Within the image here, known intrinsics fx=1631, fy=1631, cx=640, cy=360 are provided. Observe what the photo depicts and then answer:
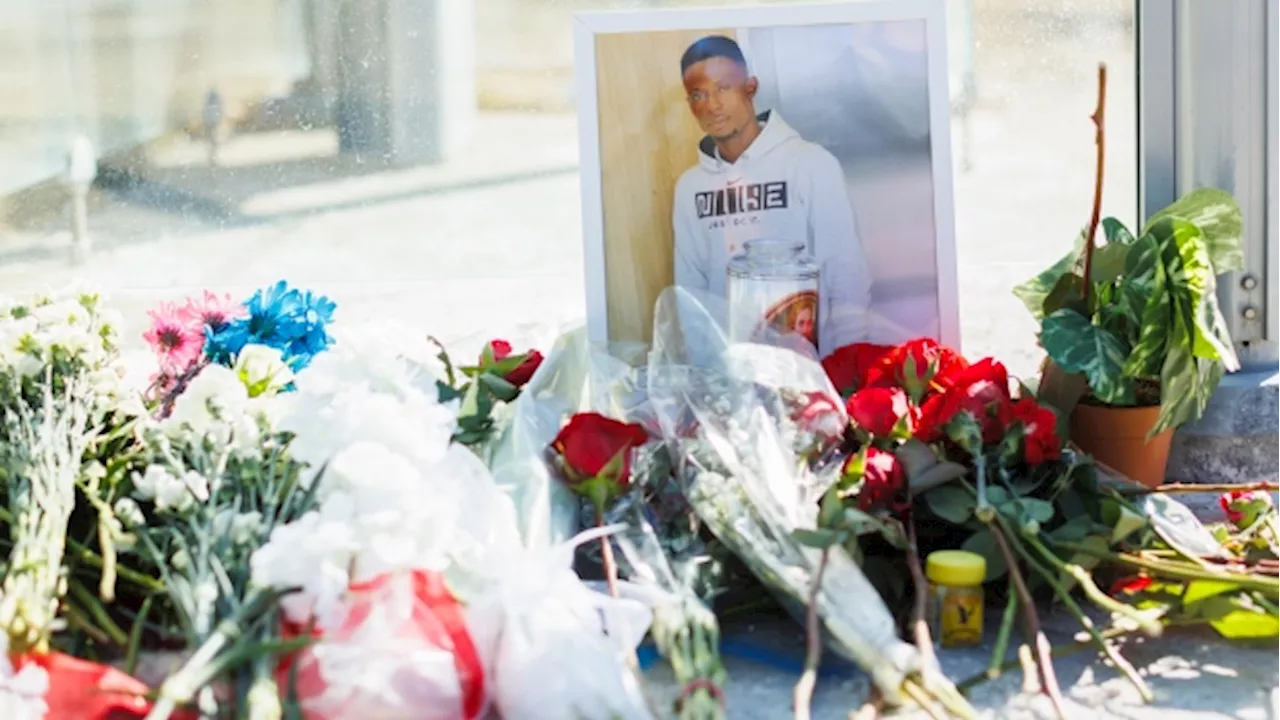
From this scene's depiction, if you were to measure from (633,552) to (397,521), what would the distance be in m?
0.23

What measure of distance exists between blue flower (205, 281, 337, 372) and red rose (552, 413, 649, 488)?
0.31m

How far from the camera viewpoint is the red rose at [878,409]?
1.27 meters

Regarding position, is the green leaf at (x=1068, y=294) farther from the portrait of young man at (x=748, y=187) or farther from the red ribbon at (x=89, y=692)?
the red ribbon at (x=89, y=692)

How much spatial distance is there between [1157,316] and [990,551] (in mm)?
300

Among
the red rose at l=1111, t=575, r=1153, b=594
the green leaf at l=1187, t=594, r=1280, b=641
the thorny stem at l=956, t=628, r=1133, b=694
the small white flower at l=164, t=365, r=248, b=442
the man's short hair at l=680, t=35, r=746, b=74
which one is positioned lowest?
the thorny stem at l=956, t=628, r=1133, b=694

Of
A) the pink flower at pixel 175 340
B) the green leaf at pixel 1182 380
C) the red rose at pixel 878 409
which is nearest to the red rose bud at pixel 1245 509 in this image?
the green leaf at pixel 1182 380

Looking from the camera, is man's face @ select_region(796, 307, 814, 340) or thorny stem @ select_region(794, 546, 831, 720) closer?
thorny stem @ select_region(794, 546, 831, 720)

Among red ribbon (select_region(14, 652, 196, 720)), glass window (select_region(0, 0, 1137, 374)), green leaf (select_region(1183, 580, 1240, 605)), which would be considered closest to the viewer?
red ribbon (select_region(14, 652, 196, 720))

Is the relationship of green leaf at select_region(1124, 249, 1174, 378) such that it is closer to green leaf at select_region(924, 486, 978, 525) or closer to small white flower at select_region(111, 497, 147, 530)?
green leaf at select_region(924, 486, 978, 525)

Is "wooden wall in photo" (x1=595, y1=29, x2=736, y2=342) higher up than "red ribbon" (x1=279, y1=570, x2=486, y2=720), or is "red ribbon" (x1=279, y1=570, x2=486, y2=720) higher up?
"wooden wall in photo" (x1=595, y1=29, x2=736, y2=342)

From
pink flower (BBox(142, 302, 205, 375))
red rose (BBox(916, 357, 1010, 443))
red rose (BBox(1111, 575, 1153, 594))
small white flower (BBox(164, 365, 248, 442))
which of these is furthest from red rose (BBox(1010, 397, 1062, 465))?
pink flower (BBox(142, 302, 205, 375))

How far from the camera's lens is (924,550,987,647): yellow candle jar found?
115 centimetres

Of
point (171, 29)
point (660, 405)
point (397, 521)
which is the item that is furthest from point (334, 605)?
point (171, 29)

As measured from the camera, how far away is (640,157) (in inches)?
58.4
